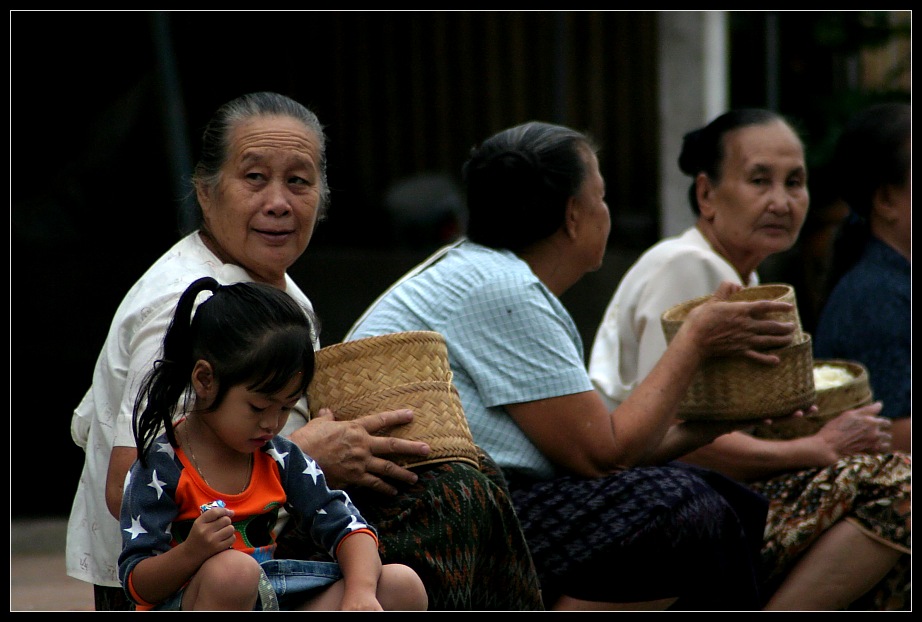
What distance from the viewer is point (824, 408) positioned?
3547 mm

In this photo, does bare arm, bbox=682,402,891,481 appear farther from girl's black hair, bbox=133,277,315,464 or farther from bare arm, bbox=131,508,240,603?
bare arm, bbox=131,508,240,603

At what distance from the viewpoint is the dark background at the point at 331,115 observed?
219 inches

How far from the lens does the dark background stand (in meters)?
5.57

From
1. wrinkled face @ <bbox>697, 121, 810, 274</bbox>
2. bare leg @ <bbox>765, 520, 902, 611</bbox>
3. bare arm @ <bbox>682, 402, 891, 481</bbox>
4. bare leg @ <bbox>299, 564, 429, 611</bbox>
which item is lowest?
bare leg @ <bbox>765, 520, 902, 611</bbox>

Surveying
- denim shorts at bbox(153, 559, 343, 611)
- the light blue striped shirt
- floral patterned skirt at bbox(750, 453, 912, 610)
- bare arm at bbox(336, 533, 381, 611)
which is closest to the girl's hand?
denim shorts at bbox(153, 559, 343, 611)

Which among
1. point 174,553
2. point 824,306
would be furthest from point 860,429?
point 174,553

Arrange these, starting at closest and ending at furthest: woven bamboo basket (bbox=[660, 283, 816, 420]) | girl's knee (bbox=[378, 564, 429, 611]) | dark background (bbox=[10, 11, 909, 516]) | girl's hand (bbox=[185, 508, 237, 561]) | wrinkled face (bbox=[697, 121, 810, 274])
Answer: girl's hand (bbox=[185, 508, 237, 561]) < girl's knee (bbox=[378, 564, 429, 611]) < woven bamboo basket (bbox=[660, 283, 816, 420]) < wrinkled face (bbox=[697, 121, 810, 274]) < dark background (bbox=[10, 11, 909, 516])

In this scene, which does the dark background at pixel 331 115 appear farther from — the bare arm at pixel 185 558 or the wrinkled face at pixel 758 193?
the bare arm at pixel 185 558

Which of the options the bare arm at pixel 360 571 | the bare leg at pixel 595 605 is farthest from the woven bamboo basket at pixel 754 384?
the bare arm at pixel 360 571

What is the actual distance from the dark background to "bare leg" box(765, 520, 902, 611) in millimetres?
2953

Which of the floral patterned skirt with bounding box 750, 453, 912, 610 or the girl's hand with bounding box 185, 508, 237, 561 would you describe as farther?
the floral patterned skirt with bounding box 750, 453, 912, 610

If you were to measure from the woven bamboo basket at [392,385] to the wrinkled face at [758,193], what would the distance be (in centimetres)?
156

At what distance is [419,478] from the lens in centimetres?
259

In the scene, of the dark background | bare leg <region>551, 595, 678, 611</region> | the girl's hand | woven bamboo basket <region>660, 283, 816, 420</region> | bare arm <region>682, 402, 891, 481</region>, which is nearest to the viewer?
the girl's hand
